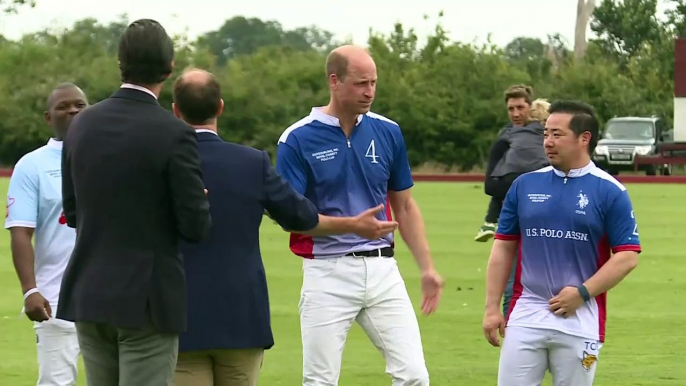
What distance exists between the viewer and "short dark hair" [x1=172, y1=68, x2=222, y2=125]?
18.3 feet

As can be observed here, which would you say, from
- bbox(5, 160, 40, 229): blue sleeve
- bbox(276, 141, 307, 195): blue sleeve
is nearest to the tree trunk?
bbox(276, 141, 307, 195): blue sleeve

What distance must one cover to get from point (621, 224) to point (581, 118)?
0.57 m

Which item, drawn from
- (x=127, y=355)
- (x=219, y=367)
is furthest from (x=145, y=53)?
(x=219, y=367)

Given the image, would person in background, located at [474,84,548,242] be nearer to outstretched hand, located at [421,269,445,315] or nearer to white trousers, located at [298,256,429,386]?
outstretched hand, located at [421,269,445,315]

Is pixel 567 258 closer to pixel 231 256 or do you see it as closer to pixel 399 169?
pixel 399 169

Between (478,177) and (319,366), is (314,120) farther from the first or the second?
(478,177)

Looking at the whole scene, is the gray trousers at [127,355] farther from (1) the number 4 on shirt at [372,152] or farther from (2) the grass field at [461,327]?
(2) the grass field at [461,327]

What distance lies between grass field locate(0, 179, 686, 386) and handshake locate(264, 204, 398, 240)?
3.40 metres

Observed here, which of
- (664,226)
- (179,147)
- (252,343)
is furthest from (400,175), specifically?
(664,226)

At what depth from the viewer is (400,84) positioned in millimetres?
52344

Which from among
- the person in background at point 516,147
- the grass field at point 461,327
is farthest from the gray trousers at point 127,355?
the person in background at point 516,147

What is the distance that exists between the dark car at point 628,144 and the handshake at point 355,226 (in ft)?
118

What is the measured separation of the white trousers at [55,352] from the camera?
6969mm

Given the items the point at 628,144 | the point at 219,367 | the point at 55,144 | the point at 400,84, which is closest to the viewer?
the point at 219,367
